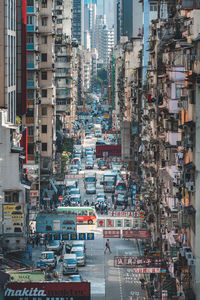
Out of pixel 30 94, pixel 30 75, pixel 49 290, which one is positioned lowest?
pixel 49 290

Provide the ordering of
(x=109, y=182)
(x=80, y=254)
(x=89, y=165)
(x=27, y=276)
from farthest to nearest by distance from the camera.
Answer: (x=89, y=165), (x=109, y=182), (x=80, y=254), (x=27, y=276)

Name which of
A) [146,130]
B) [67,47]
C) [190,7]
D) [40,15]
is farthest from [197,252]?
[67,47]

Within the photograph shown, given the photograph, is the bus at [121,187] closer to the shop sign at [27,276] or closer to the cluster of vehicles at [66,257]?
the cluster of vehicles at [66,257]

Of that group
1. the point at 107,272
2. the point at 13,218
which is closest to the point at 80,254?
the point at 107,272

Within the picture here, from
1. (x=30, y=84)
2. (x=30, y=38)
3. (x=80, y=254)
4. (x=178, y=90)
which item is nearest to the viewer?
(x=178, y=90)

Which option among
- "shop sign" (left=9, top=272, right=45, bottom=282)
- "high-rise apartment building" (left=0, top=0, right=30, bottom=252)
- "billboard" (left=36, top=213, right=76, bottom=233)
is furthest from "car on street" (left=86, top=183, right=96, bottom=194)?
"shop sign" (left=9, top=272, right=45, bottom=282)

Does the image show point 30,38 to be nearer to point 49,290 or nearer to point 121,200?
point 121,200

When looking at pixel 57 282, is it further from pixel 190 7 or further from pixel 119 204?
pixel 119 204

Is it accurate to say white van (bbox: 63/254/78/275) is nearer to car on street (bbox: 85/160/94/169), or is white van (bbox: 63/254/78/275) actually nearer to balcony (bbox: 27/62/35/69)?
balcony (bbox: 27/62/35/69)

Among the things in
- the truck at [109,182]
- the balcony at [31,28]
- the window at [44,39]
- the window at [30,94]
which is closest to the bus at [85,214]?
the window at [30,94]
